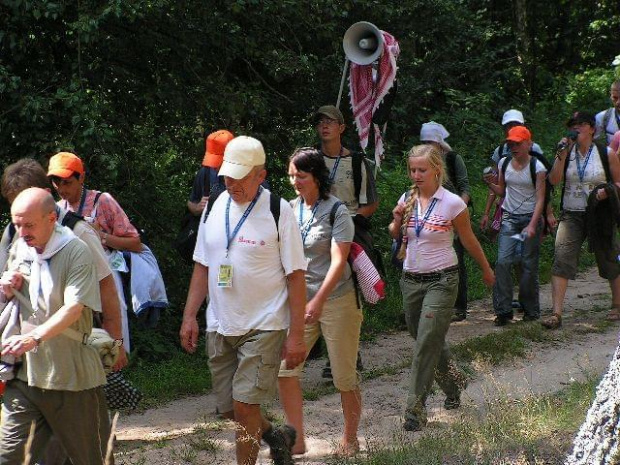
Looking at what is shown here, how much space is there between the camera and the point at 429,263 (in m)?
6.72

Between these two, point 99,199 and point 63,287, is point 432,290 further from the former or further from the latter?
point 63,287

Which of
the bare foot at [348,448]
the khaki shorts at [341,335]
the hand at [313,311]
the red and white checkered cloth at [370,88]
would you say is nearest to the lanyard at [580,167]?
the red and white checkered cloth at [370,88]

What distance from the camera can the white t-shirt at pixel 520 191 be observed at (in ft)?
33.2

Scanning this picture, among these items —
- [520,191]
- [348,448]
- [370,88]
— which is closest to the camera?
[348,448]

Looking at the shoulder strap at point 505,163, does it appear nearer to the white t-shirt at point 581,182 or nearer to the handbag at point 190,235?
the white t-shirt at point 581,182

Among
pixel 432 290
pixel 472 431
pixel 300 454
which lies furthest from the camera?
pixel 432 290

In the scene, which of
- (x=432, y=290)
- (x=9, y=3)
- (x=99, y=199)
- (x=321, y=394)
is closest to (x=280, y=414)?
(x=321, y=394)

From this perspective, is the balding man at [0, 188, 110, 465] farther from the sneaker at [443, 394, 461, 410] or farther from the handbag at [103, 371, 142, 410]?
the sneaker at [443, 394, 461, 410]

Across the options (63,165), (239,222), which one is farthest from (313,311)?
(63,165)

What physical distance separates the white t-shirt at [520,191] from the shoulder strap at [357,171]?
2737mm

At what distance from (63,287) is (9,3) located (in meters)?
4.23

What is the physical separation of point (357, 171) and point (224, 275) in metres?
2.80

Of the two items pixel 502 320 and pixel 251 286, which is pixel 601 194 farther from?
pixel 251 286

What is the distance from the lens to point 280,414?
24.3 ft
